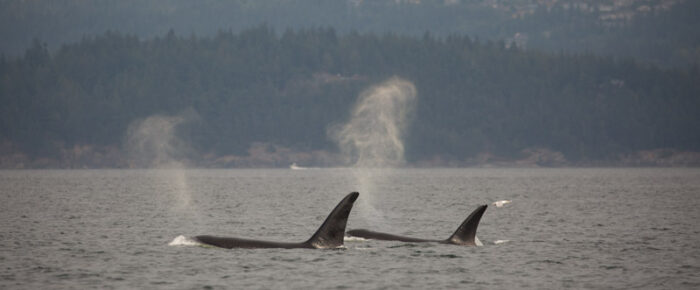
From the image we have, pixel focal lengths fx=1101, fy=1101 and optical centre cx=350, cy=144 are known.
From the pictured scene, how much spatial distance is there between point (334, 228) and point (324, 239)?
106 centimetres

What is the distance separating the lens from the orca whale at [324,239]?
40875mm

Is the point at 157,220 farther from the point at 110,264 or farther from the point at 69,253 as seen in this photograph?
the point at 110,264

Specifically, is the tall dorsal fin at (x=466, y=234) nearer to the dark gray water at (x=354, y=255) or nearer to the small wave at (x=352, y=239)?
the dark gray water at (x=354, y=255)

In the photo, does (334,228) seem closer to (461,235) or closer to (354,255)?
(354,255)

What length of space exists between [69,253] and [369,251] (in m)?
12.3

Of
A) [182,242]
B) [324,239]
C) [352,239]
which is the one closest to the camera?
[324,239]

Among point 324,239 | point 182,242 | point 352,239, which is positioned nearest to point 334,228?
point 324,239

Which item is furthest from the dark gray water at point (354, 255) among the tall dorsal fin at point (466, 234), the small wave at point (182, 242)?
the tall dorsal fin at point (466, 234)

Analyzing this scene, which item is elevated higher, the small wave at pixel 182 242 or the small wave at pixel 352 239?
the small wave at pixel 182 242

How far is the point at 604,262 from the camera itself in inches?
1681

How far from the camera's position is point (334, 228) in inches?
1671

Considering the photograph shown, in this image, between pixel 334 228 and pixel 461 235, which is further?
pixel 461 235

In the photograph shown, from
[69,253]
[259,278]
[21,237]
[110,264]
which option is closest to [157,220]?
[21,237]

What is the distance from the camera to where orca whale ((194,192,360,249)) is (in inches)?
1609
